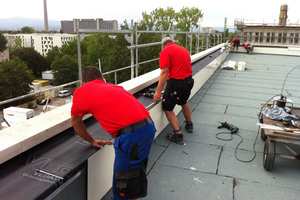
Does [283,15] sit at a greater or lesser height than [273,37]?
greater

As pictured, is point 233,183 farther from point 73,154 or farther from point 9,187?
point 9,187

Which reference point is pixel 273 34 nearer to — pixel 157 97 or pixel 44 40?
pixel 157 97

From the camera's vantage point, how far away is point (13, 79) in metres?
48.0

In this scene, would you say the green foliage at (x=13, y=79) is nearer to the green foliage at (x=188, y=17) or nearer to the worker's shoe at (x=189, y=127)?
the green foliage at (x=188, y=17)

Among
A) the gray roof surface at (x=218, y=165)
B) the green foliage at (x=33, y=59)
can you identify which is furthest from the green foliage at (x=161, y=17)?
the gray roof surface at (x=218, y=165)

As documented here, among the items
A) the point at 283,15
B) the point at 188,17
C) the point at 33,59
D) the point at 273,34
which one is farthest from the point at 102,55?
the point at 283,15

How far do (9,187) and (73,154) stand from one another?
0.62 m

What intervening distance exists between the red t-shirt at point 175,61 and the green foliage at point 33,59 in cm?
7094

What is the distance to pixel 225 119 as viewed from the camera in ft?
17.0

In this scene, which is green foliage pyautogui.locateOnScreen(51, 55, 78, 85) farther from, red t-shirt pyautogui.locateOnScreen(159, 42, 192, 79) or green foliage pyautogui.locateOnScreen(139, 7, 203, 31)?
red t-shirt pyautogui.locateOnScreen(159, 42, 192, 79)

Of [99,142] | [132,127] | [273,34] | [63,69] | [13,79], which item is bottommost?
[13,79]

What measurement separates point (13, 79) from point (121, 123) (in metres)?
52.5

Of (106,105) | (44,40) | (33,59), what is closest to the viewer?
(106,105)

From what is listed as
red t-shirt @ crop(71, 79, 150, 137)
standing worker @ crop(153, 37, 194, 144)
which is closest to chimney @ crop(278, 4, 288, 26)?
standing worker @ crop(153, 37, 194, 144)
